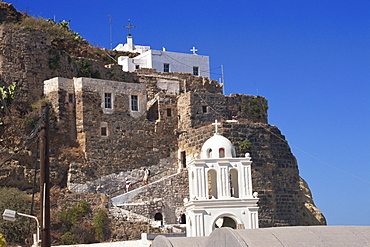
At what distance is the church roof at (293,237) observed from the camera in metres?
15.2

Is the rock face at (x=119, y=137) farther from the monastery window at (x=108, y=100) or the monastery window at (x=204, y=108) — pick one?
the monastery window at (x=108, y=100)

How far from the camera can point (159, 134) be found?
39750mm

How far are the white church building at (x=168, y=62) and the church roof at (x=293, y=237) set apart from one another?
109 feet

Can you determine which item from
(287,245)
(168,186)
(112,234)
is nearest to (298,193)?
(168,186)

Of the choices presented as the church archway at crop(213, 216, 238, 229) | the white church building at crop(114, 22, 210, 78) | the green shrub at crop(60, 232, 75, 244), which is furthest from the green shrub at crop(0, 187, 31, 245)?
the white church building at crop(114, 22, 210, 78)

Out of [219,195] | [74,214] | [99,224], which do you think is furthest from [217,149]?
[74,214]

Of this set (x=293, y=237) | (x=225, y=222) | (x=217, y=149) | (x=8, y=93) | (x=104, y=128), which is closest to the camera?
(x=293, y=237)

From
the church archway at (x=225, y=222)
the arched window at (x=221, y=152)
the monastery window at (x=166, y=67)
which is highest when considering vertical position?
the monastery window at (x=166, y=67)

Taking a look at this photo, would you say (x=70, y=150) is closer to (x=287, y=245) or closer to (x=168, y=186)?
(x=168, y=186)

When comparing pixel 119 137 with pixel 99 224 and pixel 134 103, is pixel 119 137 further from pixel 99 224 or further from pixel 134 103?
pixel 99 224

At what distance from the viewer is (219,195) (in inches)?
1035

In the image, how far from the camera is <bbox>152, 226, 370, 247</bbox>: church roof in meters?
15.2

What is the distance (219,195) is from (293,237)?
10700 mm

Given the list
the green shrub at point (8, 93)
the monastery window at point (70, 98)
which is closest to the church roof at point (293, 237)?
the green shrub at point (8, 93)
